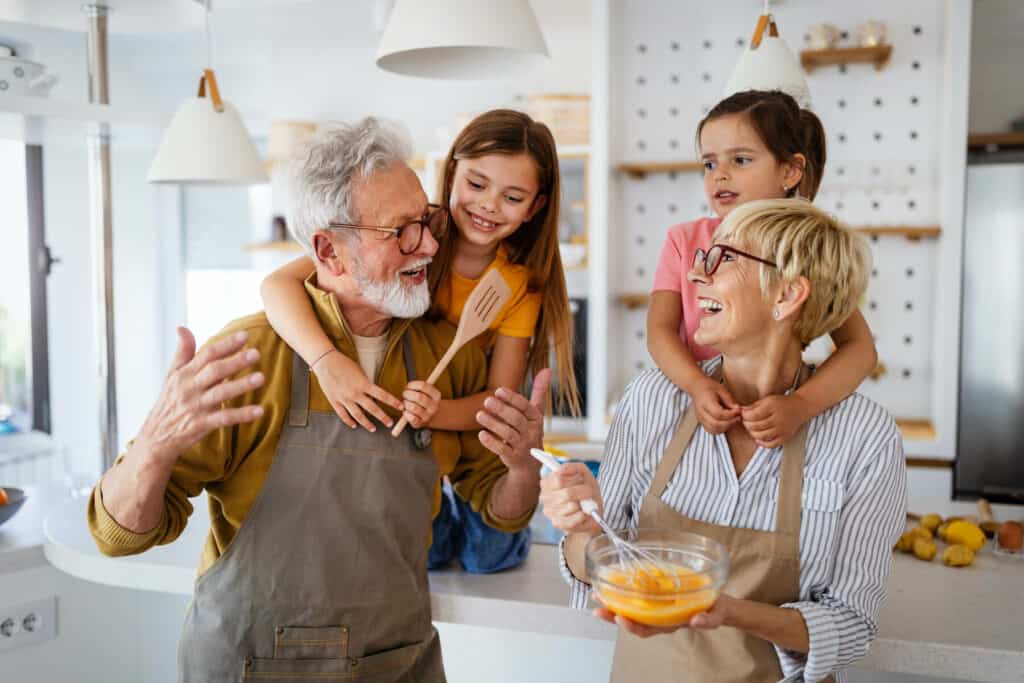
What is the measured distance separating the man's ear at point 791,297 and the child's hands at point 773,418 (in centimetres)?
13

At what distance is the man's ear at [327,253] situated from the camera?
146 cm

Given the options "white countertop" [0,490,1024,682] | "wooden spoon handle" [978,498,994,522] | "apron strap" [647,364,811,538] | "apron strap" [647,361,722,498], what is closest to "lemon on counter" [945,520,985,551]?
"white countertop" [0,490,1024,682]

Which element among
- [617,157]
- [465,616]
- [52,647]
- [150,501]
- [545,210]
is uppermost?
[617,157]

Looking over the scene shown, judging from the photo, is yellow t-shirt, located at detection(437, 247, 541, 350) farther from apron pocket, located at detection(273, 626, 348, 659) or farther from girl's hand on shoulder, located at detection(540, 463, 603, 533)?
apron pocket, located at detection(273, 626, 348, 659)

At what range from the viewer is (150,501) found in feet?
4.27

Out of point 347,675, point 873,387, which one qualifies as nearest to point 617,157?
point 873,387

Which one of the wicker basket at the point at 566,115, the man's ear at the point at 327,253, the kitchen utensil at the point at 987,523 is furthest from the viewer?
the wicker basket at the point at 566,115

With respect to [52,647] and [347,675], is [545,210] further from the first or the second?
[52,647]

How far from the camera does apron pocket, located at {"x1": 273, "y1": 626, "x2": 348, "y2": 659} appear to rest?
1410 mm

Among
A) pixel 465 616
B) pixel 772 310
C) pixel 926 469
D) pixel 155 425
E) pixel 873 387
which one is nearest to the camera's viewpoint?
pixel 155 425


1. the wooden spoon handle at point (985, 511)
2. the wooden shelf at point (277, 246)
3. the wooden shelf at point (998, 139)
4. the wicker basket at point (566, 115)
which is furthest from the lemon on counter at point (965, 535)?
the wooden shelf at point (277, 246)

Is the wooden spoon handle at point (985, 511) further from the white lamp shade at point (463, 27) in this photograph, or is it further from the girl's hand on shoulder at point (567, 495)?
the white lamp shade at point (463, 27)

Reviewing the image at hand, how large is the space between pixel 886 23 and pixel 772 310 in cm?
314

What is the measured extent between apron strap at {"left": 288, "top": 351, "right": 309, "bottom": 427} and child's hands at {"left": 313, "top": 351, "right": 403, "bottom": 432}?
39 mm
